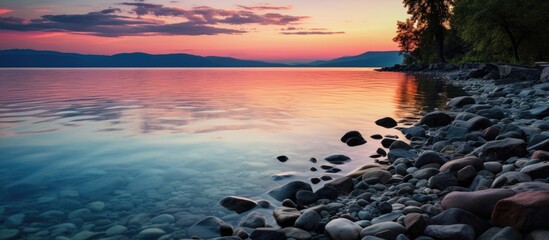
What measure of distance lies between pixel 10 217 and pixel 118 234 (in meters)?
2.20

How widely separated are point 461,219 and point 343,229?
1.47 m

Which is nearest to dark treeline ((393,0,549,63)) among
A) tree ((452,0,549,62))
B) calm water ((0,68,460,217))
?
tree ((452,0,549,62))

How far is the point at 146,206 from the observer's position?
7.14 metres

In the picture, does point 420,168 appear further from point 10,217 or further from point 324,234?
point 10,217

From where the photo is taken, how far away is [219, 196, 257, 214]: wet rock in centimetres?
693

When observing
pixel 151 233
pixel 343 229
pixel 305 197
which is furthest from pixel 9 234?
pixel 343 229

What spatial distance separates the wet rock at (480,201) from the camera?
5.19m

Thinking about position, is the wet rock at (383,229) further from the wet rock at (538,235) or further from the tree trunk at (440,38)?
the tree trunk at (440,38)

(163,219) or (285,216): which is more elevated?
(285,216)

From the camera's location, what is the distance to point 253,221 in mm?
6105

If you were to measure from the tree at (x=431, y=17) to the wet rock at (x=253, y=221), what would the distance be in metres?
72.6

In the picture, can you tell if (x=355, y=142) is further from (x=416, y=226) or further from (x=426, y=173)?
(x=416, y=226)

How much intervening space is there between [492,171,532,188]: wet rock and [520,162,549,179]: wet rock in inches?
5.4

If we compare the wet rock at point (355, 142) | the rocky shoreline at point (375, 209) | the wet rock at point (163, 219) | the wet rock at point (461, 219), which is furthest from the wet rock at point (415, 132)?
the wet rock at point (163, 219)
